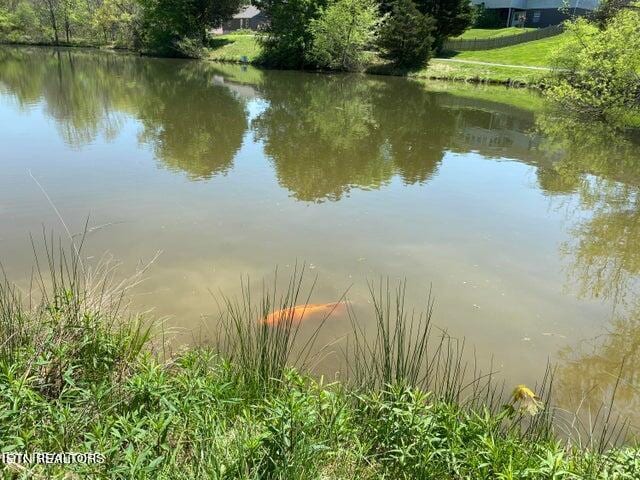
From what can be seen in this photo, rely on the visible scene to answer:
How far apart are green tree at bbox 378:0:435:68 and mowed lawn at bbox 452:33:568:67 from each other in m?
5.35

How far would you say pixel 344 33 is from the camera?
1310 inches

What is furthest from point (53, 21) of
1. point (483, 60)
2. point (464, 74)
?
point (483, 60)

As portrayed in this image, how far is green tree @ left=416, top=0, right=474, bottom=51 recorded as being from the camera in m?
35.8

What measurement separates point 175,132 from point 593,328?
11.7 meters

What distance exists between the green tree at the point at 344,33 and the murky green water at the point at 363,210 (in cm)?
1709

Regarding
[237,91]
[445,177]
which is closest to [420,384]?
[445,177]

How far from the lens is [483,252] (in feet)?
24.1

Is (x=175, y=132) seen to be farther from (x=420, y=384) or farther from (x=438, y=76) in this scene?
(x=438, y=76)

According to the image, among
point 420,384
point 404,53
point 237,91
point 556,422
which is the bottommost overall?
point 556,422

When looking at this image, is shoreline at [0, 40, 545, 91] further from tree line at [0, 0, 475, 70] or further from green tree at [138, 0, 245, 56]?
green tree at [138, 0, 245, 56]

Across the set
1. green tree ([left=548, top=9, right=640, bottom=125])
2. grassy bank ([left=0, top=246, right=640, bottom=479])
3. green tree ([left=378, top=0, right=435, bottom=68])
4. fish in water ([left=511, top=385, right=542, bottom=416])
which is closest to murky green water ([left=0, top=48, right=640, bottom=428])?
green tree ([left=548, top=9, right=640, bottom=125])

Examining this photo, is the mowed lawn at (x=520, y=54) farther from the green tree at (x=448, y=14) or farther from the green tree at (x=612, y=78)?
the green tree at (x=612, y=78)

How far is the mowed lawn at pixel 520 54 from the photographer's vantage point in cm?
3375

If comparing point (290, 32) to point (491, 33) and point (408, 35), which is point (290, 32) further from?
point (491, 33)
